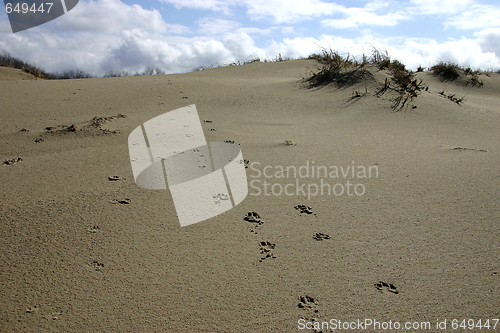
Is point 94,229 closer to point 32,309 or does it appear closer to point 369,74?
point 32,309

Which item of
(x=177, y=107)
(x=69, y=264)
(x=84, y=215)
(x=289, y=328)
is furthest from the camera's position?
(x=177, y=107)

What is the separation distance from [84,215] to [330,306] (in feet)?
4.98

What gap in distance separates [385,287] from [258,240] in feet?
2.23

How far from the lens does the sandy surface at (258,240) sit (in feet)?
4.37

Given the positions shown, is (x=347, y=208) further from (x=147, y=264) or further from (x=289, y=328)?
(x=147, y=264)

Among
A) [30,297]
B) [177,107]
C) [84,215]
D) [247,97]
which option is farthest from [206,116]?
[30,297]

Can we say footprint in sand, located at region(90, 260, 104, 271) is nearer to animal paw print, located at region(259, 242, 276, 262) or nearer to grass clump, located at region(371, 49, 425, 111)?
animal paw print, located at region(259, 242, 276, 262)

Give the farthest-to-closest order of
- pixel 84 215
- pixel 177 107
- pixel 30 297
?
pixel 177 107, pixel 84 215, pixel 30 297

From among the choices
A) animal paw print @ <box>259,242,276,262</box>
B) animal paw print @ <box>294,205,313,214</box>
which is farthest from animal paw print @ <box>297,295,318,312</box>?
animal paw print @ <box>294,205,313,214</box>

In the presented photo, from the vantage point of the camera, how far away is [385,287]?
1443mm

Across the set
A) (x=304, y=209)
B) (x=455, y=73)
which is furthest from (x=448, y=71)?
(x=304, y=209)

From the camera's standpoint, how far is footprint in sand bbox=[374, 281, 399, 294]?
1.43m

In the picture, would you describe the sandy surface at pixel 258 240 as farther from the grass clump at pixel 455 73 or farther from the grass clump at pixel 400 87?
the grass clump at pixel 455 73

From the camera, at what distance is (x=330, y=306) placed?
135cm
